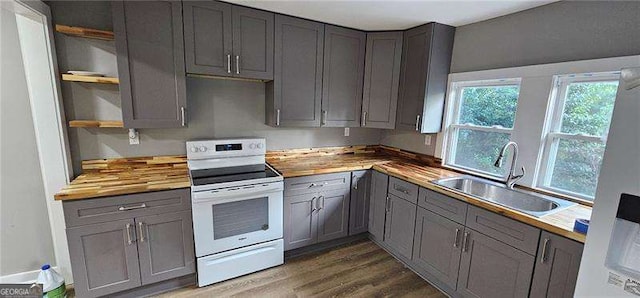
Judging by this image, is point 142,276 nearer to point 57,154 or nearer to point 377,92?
point 57,154

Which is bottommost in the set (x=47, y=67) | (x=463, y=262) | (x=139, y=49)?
(x=463, y=262)

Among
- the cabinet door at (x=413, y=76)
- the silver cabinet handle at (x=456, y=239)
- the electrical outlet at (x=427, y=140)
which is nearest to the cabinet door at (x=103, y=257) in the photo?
the silver cabinet handle at (x=456, y=239)

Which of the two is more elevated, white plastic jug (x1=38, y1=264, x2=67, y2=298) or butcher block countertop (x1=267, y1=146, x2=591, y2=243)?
butcher block countertop (x1=267, y1=146, x2=591, y2=243)

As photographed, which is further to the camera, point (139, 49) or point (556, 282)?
point (139, 49)

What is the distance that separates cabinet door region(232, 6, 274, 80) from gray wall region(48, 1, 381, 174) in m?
0.29

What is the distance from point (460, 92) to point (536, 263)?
1.58m

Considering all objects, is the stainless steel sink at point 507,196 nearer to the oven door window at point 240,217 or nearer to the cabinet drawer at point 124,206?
the oven door window at point 240,217

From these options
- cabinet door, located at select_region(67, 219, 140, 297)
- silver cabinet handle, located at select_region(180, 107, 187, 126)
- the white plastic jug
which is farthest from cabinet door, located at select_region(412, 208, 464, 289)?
the white plastic jug

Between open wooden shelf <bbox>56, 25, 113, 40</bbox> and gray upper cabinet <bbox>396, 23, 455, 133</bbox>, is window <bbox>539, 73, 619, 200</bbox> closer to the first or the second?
gray upper cabinet <bbox>396, 23, 455, 133</bbox>

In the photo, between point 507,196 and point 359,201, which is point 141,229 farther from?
point 507,196

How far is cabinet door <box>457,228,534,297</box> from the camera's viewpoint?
1.60 meters

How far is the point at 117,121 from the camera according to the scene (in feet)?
6.85

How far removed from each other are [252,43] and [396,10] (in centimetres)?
123

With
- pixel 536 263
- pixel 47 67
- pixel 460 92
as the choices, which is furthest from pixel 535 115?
pixel 47 67
